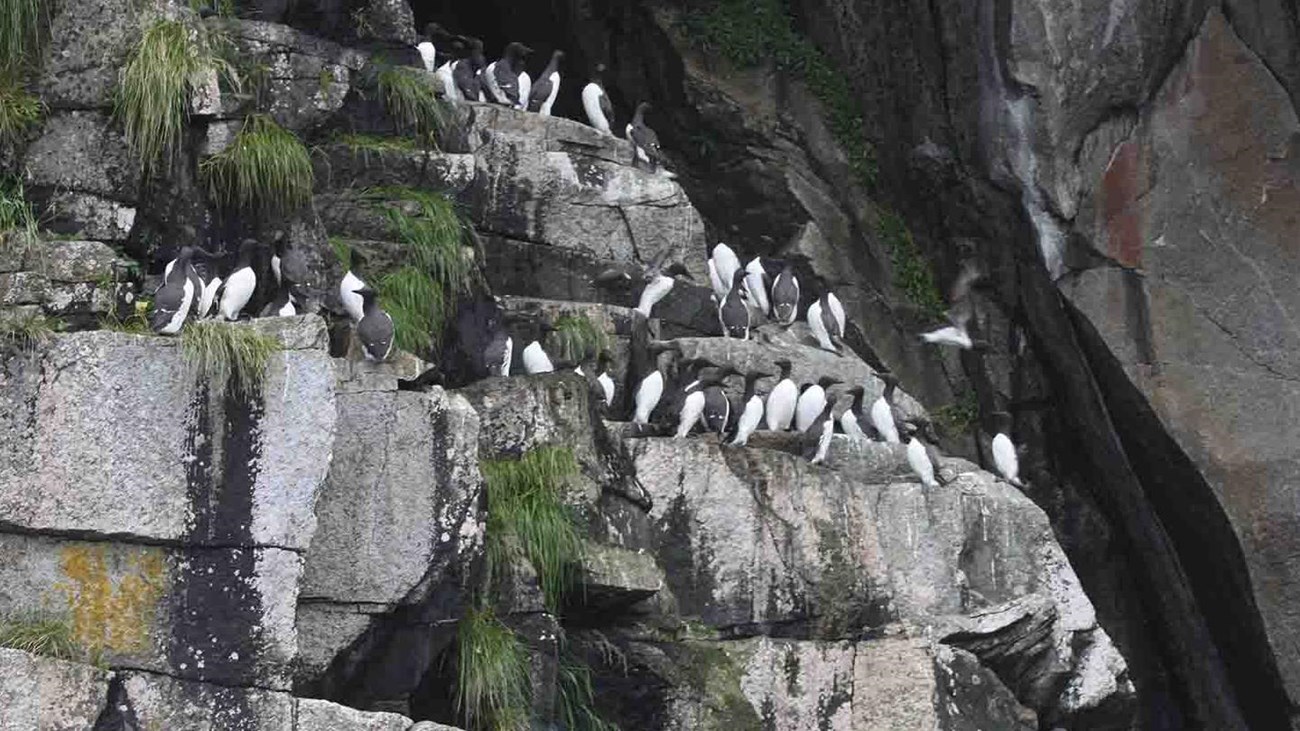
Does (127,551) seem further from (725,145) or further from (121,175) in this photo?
(725,145)

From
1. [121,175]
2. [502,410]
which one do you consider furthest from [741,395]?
[121,175]

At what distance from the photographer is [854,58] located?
1688 centimetres

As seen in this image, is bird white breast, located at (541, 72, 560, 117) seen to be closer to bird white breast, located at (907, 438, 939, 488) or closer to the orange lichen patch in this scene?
bird white breast, located at (907, 438, 939, 488)

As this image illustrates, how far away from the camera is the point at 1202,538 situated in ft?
49.4

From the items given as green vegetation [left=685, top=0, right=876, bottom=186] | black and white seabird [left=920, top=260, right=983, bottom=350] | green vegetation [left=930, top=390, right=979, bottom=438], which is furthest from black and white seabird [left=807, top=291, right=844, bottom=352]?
green vegetation [left=685, top=0, right=876, bottom=186]

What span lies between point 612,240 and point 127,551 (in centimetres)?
565

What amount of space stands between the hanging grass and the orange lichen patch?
8.22 feet

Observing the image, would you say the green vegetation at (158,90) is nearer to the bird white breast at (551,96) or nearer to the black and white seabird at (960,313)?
the bird white breast at (551,96)

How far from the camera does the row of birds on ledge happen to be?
47.2ft

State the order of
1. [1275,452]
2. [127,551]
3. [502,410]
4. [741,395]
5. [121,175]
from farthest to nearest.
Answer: [1275,452], [741,395], [502,410], [121,175], [127,551]

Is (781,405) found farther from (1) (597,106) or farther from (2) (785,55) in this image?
(2) (785,55)

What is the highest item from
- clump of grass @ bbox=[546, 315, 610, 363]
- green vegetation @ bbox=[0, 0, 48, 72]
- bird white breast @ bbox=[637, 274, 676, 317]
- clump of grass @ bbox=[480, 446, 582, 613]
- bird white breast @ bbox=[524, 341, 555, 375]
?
green vegetation @ bbox=[0, 0, 48, 72]

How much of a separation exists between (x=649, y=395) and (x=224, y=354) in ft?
12.8

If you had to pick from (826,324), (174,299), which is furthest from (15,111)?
(826,324)
